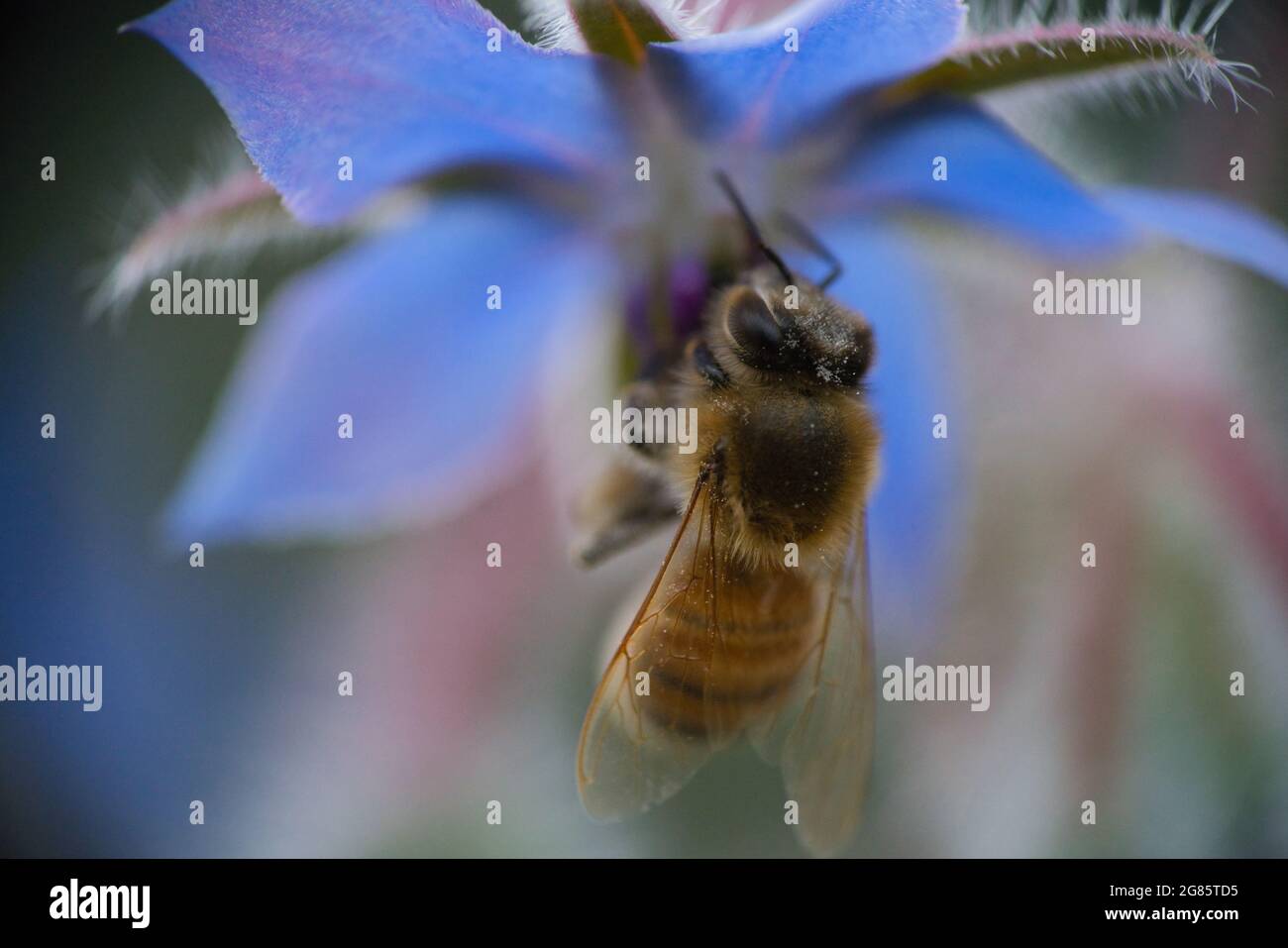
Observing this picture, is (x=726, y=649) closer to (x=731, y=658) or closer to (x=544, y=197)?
(x=731, y=658)

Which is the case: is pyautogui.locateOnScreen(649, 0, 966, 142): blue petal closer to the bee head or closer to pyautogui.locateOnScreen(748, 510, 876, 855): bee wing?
the bee head

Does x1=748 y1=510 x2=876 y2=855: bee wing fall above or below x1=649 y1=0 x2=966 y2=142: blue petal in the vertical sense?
below

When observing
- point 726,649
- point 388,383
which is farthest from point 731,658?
point 388,383

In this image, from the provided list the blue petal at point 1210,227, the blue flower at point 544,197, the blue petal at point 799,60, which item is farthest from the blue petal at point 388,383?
the blue petal at point 1210,227

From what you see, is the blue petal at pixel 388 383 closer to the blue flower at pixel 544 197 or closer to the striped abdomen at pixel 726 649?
the blue flower at pixel 544 197

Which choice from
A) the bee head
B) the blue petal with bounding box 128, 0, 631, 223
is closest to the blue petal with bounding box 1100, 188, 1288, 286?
the bee head
